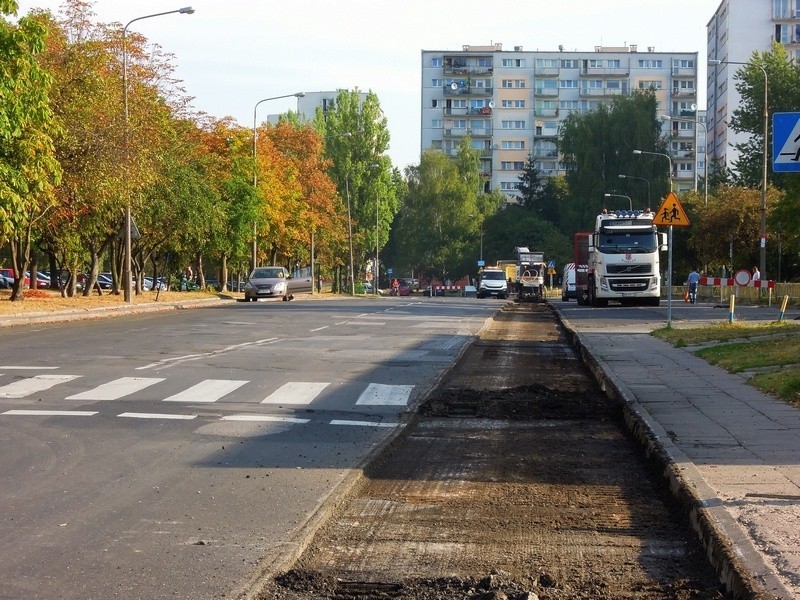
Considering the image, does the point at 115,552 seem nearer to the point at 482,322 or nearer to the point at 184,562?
the point at 184,562

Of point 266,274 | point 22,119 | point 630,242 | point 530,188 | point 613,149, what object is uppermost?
point 613,149

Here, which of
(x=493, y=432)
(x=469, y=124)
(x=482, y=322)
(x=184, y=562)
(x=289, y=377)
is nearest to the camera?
(x=184, y=562)

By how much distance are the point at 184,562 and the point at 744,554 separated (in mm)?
3042

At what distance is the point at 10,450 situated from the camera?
399 inches

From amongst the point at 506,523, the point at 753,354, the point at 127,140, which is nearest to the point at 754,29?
the point at 127,140

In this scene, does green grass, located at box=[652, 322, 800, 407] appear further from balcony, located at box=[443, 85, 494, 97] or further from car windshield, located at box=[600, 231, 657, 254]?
balcony, located at box=[443, 85, 494, 97]

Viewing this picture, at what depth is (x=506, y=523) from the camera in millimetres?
7590

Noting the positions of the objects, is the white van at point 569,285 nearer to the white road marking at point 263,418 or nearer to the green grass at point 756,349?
the green grass at point 756,349

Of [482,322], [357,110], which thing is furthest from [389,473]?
[357,110]

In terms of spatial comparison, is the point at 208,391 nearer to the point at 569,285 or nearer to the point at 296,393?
the point at 296,393

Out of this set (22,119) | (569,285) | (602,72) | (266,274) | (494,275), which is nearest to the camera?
(22,119)

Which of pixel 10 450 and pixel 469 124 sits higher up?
pixel 469 124

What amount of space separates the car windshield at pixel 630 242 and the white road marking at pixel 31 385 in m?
35.5

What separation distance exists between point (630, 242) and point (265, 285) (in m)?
19.5
